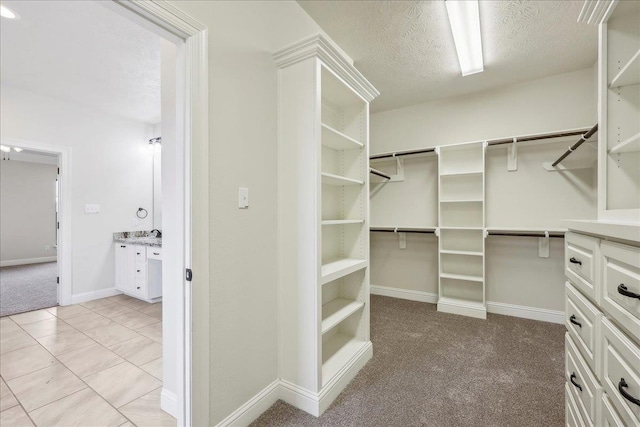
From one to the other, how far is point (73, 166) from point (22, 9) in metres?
2.25

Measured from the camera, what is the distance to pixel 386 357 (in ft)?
7.49

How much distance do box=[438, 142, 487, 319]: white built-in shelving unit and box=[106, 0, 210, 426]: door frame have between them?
2.77 meters

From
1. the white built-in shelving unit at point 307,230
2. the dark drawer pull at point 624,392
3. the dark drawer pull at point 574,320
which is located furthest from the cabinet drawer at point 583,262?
the white built-in shelving unit at point 307,230

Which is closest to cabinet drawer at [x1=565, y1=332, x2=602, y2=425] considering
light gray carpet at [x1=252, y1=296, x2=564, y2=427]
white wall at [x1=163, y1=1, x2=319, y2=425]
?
light gray carpet at [x1=252, y1=296, x2=564, y2=427]

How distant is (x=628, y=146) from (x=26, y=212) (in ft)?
32.9

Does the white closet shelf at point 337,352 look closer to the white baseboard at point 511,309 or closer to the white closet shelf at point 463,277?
the white closet shelf at point 463,277

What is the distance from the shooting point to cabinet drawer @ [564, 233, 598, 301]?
0.96 meters

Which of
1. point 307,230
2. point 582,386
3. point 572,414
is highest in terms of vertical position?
point 307,230

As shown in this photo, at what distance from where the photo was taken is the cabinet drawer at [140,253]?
3758 millimetres

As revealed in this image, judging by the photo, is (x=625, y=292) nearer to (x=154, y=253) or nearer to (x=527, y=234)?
(x=527, y=234)

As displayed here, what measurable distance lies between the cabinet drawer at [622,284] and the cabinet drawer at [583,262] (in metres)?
A: 0.08

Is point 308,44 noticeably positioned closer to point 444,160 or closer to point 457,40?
point 457,40

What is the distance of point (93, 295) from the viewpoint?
12.9ft

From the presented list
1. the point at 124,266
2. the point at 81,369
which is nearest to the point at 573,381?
the point at 81,369
